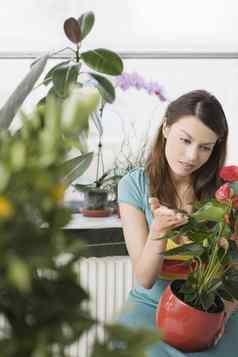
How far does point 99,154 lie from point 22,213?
180cm

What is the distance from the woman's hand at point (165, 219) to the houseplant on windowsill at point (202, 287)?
0.02m

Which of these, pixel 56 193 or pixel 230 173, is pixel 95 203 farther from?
pixel 56 193

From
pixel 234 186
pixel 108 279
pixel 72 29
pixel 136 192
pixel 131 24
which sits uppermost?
pixel 131 24

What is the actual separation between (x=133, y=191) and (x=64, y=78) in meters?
0.44

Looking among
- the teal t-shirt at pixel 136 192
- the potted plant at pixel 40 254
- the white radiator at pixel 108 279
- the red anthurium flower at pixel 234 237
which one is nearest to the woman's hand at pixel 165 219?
the red anthurium flower at pixel 234 237

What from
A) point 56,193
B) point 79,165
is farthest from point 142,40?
point 56,193

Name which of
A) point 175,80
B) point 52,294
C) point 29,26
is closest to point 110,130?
point 175,80

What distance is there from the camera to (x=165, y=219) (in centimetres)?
104

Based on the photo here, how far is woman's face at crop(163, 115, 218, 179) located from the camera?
4.19ft

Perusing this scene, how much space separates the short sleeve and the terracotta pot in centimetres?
42

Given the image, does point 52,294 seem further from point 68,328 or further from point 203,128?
point 203,128

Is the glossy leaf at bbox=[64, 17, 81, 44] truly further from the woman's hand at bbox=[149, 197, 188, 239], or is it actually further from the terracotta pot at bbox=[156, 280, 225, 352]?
the terracotta pot at bbox=[156, 280, 225, 352]

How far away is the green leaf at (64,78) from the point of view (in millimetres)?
1121

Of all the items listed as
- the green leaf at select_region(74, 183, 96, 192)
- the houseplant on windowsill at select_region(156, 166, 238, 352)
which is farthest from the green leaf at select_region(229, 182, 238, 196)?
the green leaf at select_region(74, 183, 96, 192)
